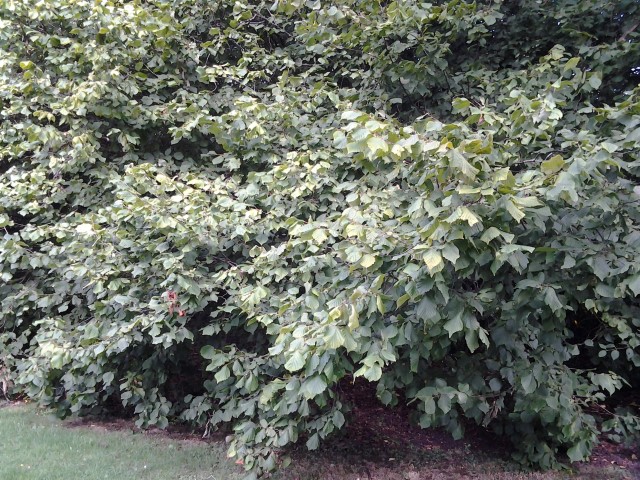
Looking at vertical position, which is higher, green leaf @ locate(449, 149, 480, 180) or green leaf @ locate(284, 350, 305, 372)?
green leaf @ locate(449, 149, 480, 180)

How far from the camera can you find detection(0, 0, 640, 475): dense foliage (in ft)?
9.30

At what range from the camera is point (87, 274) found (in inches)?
185

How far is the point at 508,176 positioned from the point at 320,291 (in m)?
1.57

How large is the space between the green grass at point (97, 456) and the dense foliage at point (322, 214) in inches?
14.1

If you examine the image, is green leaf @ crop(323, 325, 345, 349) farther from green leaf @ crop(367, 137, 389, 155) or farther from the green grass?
the green grass

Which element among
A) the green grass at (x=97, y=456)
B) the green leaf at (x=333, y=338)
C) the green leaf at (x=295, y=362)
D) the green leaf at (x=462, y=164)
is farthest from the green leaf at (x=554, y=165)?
the green grass at (x=97, y=456)

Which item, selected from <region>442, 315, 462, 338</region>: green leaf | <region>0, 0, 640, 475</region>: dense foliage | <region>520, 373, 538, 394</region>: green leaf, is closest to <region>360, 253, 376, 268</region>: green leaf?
<region>0, 0, 640, 475</region>: dense foliage

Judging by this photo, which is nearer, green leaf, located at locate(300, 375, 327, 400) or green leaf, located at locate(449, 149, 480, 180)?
green leaf, located at locate(449, 149, 480, 180)

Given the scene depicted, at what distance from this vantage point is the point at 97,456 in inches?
186

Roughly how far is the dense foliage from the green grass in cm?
36

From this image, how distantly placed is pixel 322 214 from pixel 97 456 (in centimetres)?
308

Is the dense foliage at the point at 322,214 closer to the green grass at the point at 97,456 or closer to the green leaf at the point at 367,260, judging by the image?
the green leaf at the point at 367,260

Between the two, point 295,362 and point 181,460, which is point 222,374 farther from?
point 295,362

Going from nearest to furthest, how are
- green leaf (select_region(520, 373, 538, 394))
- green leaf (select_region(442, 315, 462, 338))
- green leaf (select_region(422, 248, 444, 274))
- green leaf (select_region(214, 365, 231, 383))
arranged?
green leaf (select_region(422, 248, 444, 274)) < green leaf (select_region(442, 315, 462, 338)) < green leaf (select_region(520, 373, 538, 394)) < green leaf (select_region(214, 365, 231, 383))
